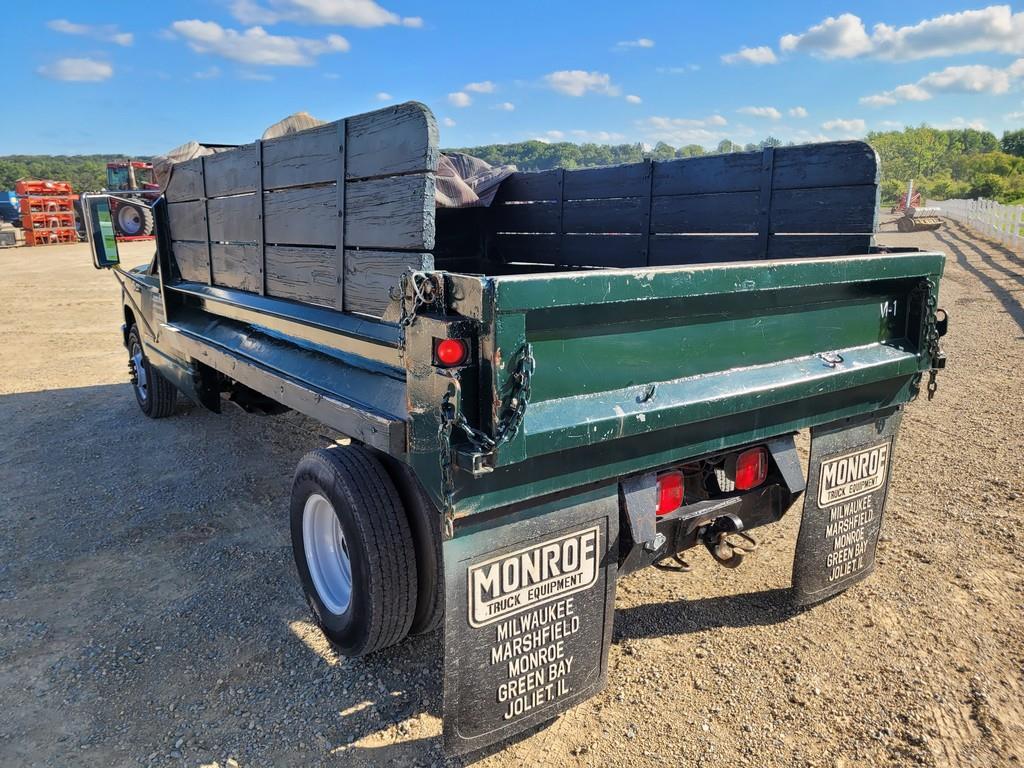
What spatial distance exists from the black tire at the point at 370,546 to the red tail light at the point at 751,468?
1281mm

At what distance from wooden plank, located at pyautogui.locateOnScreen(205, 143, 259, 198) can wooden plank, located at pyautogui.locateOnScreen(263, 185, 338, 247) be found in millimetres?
196

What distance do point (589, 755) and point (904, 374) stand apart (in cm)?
191

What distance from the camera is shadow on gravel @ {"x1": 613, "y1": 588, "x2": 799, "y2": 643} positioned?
3012 mm

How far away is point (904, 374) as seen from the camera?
2842 millimetres

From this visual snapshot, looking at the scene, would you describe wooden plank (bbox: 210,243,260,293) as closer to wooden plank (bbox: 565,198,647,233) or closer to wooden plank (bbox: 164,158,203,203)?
wooden plank (bbox: 164,158,203,203)

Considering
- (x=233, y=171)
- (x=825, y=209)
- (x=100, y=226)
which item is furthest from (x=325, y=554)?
(x=100, y=226)

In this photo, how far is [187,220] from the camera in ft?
→ 14.3

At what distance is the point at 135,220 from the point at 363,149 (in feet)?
10.3

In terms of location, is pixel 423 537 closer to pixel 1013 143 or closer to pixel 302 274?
pixel 302 274

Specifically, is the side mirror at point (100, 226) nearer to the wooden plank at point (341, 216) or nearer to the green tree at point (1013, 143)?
→ the wooden plank at point (341, 216)

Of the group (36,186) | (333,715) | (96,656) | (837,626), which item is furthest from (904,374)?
(36,186)

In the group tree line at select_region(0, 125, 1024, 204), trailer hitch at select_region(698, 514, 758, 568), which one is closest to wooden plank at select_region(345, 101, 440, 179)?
trailer hitch at select_region(698, 514, 758, 568)

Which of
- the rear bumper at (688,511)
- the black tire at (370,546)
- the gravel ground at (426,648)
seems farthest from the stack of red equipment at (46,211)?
the rear bumper at (688,511)

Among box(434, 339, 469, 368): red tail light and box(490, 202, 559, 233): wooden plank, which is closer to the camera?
box(434, 339, 469, 368): red tail light
